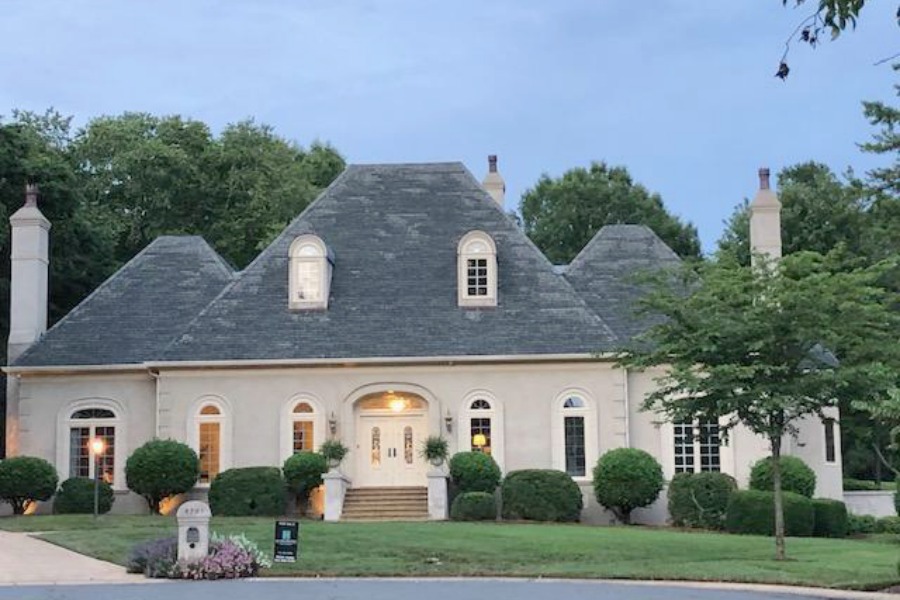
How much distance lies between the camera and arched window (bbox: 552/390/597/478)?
3172cm

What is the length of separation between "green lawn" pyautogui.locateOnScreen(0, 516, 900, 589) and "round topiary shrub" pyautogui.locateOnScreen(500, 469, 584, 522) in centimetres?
173

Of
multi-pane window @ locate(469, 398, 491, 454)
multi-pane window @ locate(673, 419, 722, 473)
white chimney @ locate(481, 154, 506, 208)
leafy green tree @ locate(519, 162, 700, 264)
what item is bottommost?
multi-pane window @ locate(673, 419, 722, 473)

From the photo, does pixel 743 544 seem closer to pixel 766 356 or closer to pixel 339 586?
pixel 766 356

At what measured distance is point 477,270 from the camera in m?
33.3

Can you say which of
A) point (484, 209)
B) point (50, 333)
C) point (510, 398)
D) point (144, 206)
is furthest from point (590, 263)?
point (144, 206)

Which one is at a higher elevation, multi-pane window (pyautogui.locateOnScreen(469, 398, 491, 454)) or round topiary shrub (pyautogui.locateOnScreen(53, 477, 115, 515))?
multi-pane window (pyautogui.locateOnScreen(469, 398, 491, 454))

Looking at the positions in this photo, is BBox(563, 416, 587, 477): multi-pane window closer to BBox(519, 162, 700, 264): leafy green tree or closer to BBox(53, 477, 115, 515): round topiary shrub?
BBox(53, 477, 115, 515): round topiary shrub

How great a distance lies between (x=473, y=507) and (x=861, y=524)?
414 inches

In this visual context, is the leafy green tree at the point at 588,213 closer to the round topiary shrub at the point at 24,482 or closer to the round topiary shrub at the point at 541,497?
the round topiary shrub at the point at 541,497

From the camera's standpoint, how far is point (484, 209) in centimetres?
3516

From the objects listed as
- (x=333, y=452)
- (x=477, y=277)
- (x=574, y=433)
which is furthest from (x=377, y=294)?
(x=574, y=433)

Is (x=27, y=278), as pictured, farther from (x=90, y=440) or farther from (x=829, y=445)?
(x=829, y=445)

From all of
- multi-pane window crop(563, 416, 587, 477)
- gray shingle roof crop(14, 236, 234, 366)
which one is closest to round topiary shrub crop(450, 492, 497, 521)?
multi-pane window crop(563, 416, 587, 477)

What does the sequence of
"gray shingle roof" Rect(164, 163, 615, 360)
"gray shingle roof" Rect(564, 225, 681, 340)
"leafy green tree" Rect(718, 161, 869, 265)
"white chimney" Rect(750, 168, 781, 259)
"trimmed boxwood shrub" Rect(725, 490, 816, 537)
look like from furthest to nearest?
"leafy green tree" Rect(718, 161, 869, 265) < "gray shingle roof" Rect(564, 225, 681, 340) < "white chimney" Rect(750, 168, 781, 259) < "gray shingle roof" Rect(164, 163, 615, 360) < "trimmed boxwood shrub" Rect(725, 490, 816, 537)
